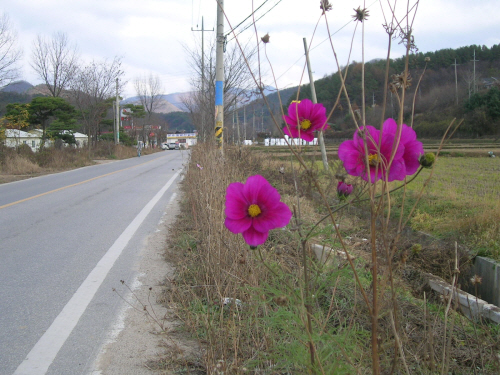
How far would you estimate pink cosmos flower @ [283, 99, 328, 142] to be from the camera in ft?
5.77

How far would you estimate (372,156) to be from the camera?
1.39 meters

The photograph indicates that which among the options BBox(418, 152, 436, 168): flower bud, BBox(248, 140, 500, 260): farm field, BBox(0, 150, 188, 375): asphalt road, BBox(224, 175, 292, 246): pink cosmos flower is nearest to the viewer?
BBox(418, 152, 436, 168): flower bud

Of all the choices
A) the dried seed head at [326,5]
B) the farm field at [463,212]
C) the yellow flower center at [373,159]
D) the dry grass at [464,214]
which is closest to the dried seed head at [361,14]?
the dried seed head at [326,5]

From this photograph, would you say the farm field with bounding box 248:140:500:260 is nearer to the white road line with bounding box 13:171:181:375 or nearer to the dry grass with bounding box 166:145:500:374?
the dry grass with bounding box 166:145:500:374

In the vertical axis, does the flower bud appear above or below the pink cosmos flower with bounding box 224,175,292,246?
above

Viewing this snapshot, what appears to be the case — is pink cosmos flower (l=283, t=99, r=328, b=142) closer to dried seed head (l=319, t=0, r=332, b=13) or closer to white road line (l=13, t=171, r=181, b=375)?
dried seed head (l=319, t=0, r=332, b=13)

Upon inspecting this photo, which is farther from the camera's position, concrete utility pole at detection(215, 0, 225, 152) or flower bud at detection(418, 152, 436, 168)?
concrete utility pole at detection(215, 0, 225, 152)

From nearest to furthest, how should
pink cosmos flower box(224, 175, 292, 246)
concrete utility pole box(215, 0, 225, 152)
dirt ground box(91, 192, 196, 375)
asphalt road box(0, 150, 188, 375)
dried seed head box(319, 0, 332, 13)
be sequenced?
pink cosmos flower box(224, 175, 292, 246) → dried seed head box(319, 0, 332, 13) → dirt ground box(91, 192, 196, 375) → asphalt road box(0, 150, 188, 375) → concrete utility pole box(215, 0, 225, 152)

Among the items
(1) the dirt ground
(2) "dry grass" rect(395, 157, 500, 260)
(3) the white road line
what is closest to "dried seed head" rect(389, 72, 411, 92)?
(1) the dirt ground

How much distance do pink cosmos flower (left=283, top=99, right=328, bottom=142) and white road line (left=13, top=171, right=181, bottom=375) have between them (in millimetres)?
2240

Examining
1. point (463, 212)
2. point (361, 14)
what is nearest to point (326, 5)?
point (361, 14)

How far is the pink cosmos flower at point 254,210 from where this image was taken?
5.16 feet

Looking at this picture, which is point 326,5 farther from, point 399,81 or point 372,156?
point 372,156

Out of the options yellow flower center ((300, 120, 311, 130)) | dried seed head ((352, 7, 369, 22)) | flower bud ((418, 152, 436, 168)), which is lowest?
flower bud ((418, 152, 436, 168))
